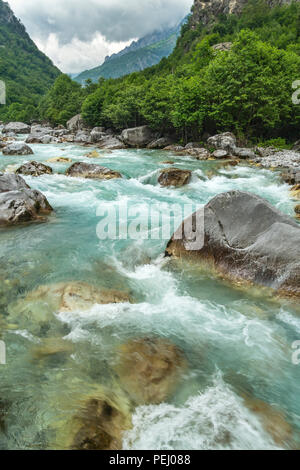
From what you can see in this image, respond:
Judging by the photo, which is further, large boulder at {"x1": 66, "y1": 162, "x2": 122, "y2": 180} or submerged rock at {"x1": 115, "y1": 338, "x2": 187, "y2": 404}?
large boulder at {"x1": 66, "y1": 162, "x2": 122, "y2": 180}

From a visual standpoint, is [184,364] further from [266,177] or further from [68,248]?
[266,177]

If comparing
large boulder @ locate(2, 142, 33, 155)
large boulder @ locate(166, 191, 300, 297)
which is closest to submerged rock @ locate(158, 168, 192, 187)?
large boulder @ locate(166, 191, 300, 297)

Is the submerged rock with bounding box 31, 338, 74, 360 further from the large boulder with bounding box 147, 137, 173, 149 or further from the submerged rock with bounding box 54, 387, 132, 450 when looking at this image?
the large boulder with bounding box 147, 137, 173, 149

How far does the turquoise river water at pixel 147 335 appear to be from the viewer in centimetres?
317

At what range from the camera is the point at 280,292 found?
5.79 metres

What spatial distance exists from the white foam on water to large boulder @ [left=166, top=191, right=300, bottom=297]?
10.2ft

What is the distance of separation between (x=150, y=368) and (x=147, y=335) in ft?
2.81

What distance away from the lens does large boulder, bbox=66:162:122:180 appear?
56.4 ft

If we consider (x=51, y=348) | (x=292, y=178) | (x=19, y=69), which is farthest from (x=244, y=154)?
(x=19, y=69)

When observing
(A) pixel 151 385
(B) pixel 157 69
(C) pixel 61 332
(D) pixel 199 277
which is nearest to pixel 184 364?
(A) pixel 151 385

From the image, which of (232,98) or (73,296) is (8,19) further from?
(73,296)

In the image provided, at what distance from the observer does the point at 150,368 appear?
13.2ft

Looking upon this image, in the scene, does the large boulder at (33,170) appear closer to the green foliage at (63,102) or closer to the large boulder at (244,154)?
the large boulder at (244,154)
